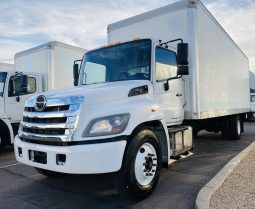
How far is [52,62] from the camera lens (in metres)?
9.95

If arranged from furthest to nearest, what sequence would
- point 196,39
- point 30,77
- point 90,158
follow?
point 30,77, point 196,39, point 90,158

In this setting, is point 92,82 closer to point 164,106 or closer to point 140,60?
point 140,60

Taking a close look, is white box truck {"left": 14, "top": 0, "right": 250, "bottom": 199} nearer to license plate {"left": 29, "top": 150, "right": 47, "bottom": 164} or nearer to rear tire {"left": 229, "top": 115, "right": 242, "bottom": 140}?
license plate {"left": 29, "top": 150, "right": 47, "bottom": 164}

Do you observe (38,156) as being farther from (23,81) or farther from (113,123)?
(23,81)

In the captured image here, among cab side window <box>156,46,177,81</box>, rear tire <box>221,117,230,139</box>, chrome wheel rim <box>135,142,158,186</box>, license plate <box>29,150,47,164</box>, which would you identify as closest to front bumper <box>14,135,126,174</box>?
license plate <box>29,150,47,164</box>

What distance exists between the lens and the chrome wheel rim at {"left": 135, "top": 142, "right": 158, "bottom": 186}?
443cm

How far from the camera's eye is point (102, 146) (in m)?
3.94

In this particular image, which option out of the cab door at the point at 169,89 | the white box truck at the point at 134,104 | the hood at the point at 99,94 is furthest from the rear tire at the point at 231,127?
the hood at the point at 99,94

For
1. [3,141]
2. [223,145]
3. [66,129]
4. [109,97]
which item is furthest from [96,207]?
[223,145]

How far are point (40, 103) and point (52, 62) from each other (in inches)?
230

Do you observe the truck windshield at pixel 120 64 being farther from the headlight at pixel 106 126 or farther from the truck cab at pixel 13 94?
the truck cab at pixel 13 94

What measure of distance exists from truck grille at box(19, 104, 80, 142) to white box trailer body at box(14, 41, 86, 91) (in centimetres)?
545

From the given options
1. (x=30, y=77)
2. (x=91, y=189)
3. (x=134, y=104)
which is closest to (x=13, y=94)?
(x=30, y=77)

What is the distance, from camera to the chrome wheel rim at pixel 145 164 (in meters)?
4.43
